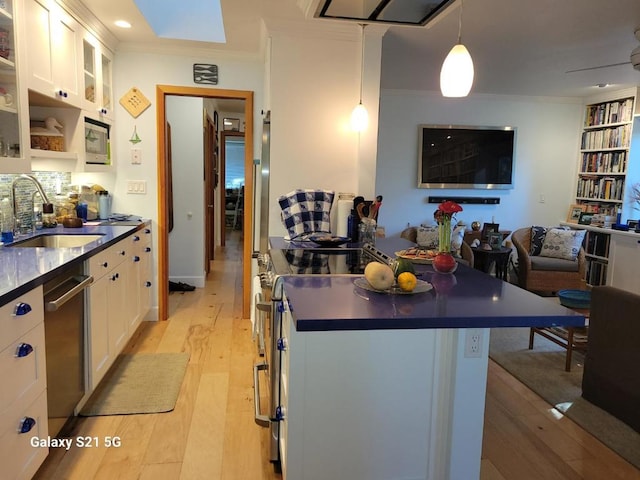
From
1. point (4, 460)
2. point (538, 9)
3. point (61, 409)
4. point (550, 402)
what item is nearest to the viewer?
point (4, 460)

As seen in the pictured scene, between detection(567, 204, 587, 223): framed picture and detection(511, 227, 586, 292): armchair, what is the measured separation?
3.24 ft

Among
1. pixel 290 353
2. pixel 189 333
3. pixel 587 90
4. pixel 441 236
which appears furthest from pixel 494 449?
pixel 587 90

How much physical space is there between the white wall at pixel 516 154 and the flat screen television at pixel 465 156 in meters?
0.10

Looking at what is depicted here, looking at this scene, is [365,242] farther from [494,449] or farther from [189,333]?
[189,333]

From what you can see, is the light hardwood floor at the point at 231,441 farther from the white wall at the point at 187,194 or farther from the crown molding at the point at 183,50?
the crown molding at the point at 183,50

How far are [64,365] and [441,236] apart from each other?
1865 millimetres

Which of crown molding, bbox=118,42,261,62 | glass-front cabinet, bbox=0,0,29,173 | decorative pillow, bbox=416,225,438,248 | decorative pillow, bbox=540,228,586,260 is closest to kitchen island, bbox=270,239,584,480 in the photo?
glass-front cabinet, bbox=0,0,29,173

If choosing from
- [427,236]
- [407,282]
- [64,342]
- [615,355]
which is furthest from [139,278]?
[427,236]

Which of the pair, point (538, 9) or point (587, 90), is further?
point (587, 90)

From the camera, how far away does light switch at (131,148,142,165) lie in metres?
4.18

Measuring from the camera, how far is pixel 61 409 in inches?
88.5

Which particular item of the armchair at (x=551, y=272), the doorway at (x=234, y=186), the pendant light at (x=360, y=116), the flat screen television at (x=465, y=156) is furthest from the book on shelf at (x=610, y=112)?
the doorway at (x=234, y=186)

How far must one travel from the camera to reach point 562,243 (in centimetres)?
573

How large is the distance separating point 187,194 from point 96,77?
2073 mm
